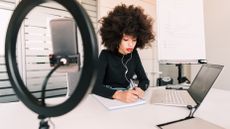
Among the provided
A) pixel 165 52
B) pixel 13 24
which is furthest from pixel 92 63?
pixel 165 52

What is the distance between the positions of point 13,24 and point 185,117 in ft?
2.25

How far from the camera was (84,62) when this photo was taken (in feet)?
0.94

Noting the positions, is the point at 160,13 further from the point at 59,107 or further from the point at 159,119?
the point at 59,107

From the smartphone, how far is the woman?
696 mm

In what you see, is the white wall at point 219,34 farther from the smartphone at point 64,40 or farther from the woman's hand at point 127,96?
the smartphone at point 64,40

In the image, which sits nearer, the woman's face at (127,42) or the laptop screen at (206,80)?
the laptop screen at (206,80)

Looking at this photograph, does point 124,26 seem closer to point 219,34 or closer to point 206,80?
point 206,80

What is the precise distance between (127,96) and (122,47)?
37cm

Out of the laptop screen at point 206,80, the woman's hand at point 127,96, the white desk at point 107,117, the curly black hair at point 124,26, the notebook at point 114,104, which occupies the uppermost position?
the curly black hair at point 124,26

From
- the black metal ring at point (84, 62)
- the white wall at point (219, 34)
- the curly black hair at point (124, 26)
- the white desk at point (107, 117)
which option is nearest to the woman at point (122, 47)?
the curly black hair at point (124, 26)

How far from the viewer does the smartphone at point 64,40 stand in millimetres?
351

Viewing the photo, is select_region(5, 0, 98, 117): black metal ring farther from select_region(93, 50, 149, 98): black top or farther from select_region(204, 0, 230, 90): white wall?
select_region(204, 0, 230, 90): white wall

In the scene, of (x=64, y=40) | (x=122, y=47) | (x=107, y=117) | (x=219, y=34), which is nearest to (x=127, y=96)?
(x=107, y=117)

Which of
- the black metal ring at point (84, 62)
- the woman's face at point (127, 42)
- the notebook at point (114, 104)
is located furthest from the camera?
the woman's face at point (127, 42)
